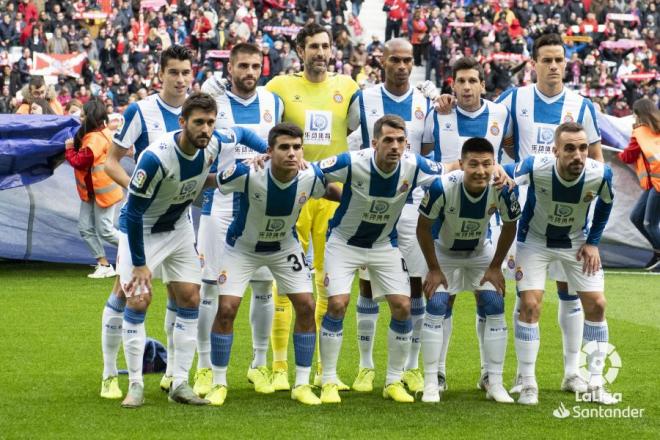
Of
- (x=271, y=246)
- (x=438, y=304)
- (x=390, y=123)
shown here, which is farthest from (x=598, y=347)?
(x=271, y=246)

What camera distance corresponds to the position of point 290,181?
7715 mm

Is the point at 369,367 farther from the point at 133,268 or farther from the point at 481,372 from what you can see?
the point at 133,268

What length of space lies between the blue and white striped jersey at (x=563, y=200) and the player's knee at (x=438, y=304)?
30.0 inches

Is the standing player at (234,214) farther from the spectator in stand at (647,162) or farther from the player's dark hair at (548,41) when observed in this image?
the spectator in stand at (647,162)

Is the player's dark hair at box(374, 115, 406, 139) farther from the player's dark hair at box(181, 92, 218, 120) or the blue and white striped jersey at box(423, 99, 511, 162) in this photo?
the player's dark hair at box(181, 92, 218, 120)

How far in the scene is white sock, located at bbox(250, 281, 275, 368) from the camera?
841 cm

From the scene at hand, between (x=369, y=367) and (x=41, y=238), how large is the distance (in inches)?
290

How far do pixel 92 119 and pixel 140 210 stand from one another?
6.20 metres

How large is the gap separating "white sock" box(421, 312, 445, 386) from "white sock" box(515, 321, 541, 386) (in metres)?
0.53

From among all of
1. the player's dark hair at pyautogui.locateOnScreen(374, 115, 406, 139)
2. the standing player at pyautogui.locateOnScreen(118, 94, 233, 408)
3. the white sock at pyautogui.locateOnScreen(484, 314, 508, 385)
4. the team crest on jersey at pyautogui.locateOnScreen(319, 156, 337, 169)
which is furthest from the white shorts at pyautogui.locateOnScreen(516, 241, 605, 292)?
the standing player at pyautogui.locateOnScreen(118, 94, 233, 408)

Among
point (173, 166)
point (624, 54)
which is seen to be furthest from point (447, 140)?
point (624, 54)

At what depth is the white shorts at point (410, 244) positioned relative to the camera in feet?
27.1

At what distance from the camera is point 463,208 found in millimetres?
7863

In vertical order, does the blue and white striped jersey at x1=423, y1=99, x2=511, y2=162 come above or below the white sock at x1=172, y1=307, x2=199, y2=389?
above
